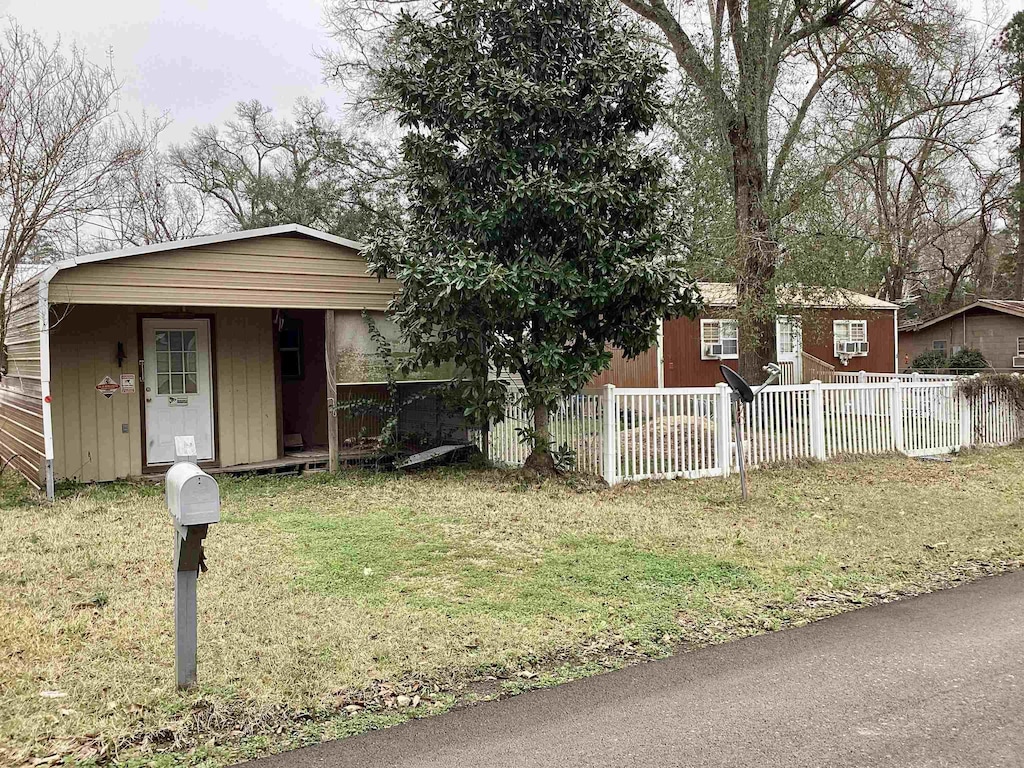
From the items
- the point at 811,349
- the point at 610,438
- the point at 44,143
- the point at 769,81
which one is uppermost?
the point at 769,81

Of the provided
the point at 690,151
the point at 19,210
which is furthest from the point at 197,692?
the point at 690,151

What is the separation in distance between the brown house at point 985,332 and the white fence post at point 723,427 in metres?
20.7

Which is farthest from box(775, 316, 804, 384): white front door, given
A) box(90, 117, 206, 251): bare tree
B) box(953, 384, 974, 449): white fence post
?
box(90, 117, 206, 251): bare tree

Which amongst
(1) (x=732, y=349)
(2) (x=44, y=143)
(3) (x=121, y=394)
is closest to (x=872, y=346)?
(1) (x=732, y=349)

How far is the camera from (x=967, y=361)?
25.8m

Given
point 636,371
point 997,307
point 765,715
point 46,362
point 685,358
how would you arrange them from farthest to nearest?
1. point 997,307
2. point 685,358
3. point 636,371
4. point 46,362
5. point 765,715

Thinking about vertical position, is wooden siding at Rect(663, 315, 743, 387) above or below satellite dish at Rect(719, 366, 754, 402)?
above

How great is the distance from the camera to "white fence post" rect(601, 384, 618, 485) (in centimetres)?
898

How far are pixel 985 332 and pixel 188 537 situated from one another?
29.2 meters

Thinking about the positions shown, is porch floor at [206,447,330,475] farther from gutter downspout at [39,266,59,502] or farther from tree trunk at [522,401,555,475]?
tree trunk at [522,401,555,475]

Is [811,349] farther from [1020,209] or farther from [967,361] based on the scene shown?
[1020,209]

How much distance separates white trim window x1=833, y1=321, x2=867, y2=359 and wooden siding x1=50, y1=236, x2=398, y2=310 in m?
16.8

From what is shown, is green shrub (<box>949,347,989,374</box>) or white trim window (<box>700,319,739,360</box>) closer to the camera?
white trim window (<box>700,319,739,360</box>)

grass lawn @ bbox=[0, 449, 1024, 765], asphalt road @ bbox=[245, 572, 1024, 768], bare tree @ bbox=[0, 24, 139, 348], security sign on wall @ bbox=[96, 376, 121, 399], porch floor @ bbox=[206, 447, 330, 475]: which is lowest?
asphalt road @ bbox=[245, 572, 1024, 768]
